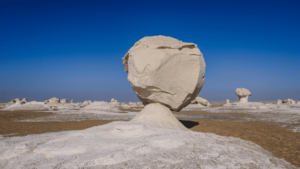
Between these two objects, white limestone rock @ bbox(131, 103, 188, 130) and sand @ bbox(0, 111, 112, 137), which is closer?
white limestone rock @ bbox(131, 103, 188, 130)

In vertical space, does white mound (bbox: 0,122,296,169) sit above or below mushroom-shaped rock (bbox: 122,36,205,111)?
below

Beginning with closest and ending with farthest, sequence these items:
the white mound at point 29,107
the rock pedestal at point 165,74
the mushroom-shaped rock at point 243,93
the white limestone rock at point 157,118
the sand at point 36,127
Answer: the white limestone rock at point 157,118, the rock pedestal at point 165,74, the sand at point 36,127, the white mound at point 29,107, the mushroom-shaped rock at point 243,93

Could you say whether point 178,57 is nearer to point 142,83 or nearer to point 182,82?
point 182,82

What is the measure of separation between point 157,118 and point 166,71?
2.07 metres

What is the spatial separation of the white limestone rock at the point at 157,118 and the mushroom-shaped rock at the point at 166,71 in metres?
0.41

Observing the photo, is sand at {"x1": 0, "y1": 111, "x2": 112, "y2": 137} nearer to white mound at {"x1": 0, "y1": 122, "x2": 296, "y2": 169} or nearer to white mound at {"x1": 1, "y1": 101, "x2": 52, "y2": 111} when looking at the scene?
white mound at {"x1": 0, "y1": 122, "x2": 296, "y2": 169}

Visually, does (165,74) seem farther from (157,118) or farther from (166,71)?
(157,118)

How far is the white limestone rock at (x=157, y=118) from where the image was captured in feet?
22.8

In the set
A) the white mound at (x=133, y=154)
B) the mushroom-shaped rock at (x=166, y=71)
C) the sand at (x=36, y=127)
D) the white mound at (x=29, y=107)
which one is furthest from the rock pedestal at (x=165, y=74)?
the white mound at (x=29, y=107)

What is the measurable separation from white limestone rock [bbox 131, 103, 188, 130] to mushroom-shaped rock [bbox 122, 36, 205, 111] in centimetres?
41

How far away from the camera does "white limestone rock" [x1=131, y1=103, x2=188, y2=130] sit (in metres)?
6.94

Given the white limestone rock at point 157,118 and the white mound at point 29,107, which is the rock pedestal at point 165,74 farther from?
the white mound at point 29,107

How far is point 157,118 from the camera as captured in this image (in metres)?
7.25

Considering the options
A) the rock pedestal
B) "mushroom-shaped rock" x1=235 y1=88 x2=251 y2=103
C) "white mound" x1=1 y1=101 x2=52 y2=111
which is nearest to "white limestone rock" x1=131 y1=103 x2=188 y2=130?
the rock pedestal
